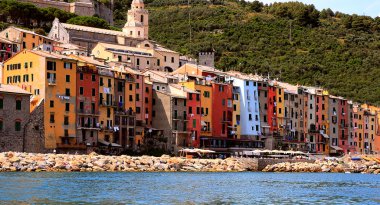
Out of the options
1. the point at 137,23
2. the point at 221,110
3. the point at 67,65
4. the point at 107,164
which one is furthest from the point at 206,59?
the point at 107,164

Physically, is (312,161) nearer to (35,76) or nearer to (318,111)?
(318,111)

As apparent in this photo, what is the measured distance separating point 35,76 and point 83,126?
215 inches

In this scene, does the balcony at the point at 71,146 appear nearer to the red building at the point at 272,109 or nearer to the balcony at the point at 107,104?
the balcony at the point at 107,104

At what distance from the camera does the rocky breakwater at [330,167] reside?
69694mm

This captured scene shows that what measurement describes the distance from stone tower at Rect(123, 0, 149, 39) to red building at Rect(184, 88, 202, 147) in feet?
83.9

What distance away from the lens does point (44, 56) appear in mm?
62844

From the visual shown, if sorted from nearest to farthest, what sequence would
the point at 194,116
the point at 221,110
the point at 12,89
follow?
the point at 12,89
the point at 194,116
the point at 221,110

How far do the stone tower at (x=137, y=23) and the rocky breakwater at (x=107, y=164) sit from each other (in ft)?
117

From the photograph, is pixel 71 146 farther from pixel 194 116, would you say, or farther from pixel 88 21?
pixel 88 21

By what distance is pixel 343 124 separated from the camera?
9325 centimetres

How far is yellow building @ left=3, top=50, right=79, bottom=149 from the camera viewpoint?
62.4m

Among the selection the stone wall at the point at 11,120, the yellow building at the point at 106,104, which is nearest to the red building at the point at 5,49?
the yellow building at the point at 106,104

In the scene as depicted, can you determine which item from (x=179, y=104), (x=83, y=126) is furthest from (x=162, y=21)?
(x=83, y=126)

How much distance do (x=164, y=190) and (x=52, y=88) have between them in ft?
80.0
